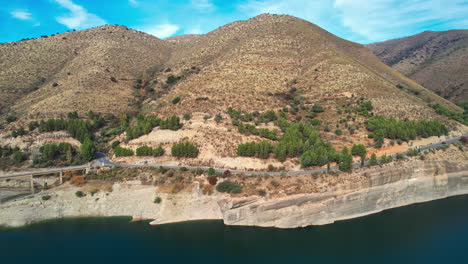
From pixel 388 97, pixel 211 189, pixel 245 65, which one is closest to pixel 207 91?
pixel 245 65

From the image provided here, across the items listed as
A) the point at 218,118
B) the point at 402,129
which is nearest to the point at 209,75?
the point at 218,118

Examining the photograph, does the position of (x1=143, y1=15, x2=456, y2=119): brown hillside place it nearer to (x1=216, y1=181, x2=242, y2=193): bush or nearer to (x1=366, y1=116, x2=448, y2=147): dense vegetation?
(x1=366, y1=116, x2=448, y2=147): dense vegetation

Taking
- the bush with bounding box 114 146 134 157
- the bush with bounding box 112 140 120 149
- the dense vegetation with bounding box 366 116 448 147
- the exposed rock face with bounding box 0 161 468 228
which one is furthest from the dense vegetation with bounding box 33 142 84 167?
the dense vegetation with bounding box 366 116 448 147

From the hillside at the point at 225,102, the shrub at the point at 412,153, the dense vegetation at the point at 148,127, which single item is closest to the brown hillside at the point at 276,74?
the hillside at the point at 225,102

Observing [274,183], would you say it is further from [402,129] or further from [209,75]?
[209,75]

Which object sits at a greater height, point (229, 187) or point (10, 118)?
point (10, 118)

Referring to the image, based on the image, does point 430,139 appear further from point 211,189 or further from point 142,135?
point 142,135
